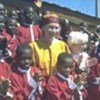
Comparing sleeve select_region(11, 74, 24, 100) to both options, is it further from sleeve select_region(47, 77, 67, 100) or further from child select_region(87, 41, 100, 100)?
child select_region(87, 41, 100, 100)

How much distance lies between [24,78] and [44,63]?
1.87 feet

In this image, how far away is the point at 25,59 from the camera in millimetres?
9047

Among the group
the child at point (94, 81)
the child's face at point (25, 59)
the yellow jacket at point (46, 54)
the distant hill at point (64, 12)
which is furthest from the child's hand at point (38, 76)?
the distant hill at point (64, 12)

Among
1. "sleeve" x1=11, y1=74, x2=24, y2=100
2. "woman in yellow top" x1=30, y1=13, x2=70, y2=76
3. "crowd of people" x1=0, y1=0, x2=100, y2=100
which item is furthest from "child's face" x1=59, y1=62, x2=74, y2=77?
"sleeve" x1=11, y1=74, x2=24, y2=100

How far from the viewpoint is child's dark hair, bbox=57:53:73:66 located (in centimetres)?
922

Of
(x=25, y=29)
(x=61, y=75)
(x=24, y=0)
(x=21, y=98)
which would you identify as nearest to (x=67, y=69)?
(x=61, y=75)

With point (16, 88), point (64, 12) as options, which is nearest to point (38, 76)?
point (16, 88)

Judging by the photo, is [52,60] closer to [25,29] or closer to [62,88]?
[62,88]

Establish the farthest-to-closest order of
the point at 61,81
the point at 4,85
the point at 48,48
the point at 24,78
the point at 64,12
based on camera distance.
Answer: the point at 64,12
the point at 48,48
the point at 61,81
the point at 24,78
the point at 4,85

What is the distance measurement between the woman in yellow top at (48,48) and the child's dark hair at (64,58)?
286mm

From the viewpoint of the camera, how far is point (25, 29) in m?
10.6

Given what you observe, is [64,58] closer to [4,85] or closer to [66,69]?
[66,69]

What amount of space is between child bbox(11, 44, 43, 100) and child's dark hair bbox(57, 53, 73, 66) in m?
0.37

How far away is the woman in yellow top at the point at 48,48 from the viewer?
31.3 feet
